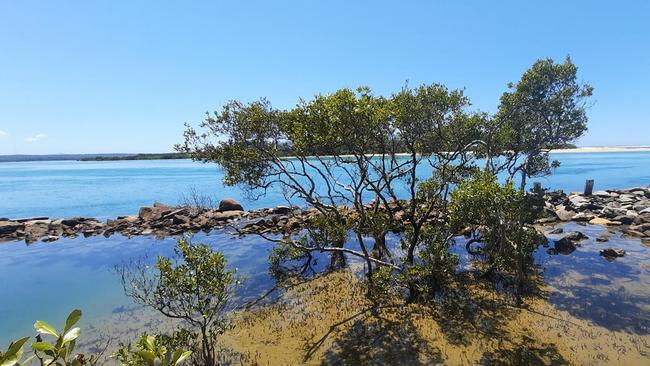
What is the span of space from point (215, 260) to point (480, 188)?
864 centimetres

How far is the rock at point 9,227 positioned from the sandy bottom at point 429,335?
31.4 m

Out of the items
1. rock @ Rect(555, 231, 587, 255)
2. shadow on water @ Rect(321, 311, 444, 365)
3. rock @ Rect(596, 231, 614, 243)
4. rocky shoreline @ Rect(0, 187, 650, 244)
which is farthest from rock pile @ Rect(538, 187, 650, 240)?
shadow on water @ Rect(321, 311, 444, 365)

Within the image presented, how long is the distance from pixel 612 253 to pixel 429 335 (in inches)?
655

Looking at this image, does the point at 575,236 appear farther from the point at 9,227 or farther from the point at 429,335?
the point at 9,227

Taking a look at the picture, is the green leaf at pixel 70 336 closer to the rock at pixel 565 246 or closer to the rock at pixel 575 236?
the rock at pixel 565 246

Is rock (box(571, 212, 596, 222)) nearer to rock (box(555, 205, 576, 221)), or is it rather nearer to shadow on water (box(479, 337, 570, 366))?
rock (box(555, 205, 576, 221))

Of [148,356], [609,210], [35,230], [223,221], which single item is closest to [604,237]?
[609,210]

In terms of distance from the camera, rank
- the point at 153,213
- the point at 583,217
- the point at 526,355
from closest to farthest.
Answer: the point at 526,355, the point at 583,217, the point at 153,213

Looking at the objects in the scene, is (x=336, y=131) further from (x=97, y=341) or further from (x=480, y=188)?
(x=97, y=341)

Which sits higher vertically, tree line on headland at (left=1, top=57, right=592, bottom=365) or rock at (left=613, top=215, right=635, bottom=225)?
tree line on headland at (left=1, top=57, right=592, bottom=365)

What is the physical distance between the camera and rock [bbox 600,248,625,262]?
75.6 feet

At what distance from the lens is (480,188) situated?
41.1 ft

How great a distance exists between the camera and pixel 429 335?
13.8 m

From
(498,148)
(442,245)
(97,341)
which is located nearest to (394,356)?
(442,245)
